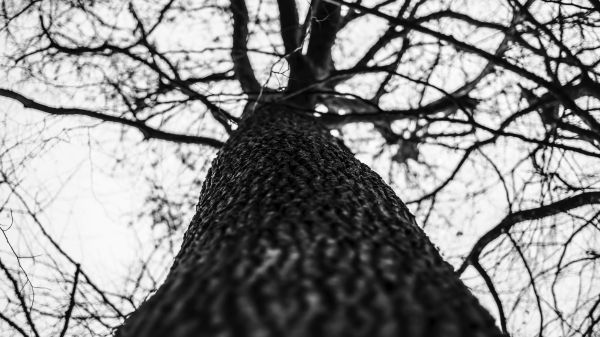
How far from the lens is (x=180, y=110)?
200 inches

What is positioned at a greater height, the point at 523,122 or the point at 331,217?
the point at 523,122

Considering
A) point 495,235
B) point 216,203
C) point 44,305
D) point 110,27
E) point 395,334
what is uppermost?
point 110,27

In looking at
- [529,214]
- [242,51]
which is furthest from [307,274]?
[242,51]

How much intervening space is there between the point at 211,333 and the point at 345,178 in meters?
1.26

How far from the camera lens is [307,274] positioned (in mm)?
984

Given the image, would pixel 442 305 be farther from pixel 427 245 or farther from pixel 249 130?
pixel 249 130

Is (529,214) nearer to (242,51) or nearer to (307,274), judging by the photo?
(242,51)

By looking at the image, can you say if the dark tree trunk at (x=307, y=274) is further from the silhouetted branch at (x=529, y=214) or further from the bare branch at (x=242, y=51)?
the bare branch at (x=242, y=51)

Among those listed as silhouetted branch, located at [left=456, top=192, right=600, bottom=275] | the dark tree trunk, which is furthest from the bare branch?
the dark tree trunk

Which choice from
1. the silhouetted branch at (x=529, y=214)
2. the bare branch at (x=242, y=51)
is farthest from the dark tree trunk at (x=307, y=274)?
the bare branch at (x=242, y=51)

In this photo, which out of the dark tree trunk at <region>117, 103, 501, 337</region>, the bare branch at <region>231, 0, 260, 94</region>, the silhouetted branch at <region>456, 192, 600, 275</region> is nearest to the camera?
the dark tree trunk at <region>117, 103, 501, 337</region>

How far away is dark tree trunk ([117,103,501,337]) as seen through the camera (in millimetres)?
827

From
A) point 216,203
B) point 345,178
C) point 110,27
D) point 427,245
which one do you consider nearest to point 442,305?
point 427,245

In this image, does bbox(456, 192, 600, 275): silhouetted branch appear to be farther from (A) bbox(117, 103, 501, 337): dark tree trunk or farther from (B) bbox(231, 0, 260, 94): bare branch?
(B) bbox(231, 0, 260, 94): bare branch
